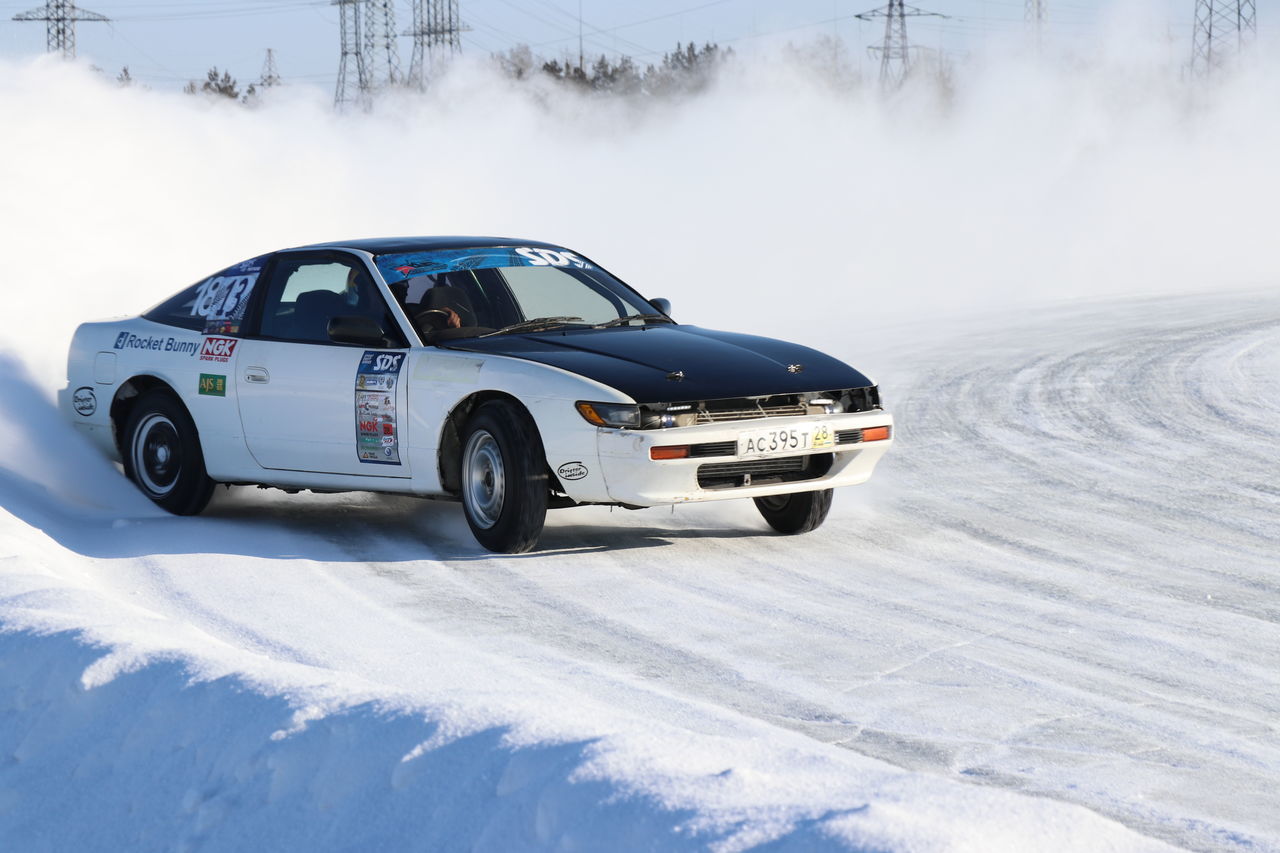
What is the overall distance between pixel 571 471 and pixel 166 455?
2665 millimetres

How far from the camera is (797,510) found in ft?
26.9

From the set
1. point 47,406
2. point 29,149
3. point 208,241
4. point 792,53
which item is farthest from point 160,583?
point 792,53

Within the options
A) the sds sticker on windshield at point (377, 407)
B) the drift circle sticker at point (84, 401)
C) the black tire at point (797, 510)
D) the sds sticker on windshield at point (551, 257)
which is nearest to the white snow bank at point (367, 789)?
the sds sticker on windshield at point (377, 407)

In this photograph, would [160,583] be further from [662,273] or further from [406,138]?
[406,138]

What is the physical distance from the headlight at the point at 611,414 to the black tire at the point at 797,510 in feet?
3.61

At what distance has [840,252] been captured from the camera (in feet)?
96.8

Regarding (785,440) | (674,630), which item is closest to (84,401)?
(785,440)

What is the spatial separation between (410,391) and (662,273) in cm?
1881

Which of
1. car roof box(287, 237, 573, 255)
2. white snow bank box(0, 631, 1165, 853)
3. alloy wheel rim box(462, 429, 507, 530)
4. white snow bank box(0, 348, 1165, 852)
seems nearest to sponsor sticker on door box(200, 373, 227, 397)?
car roof box(287, 237, 573, 255)

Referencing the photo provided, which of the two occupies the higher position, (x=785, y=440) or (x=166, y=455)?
(x=785, y=440)

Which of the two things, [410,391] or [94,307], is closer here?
[410,391]

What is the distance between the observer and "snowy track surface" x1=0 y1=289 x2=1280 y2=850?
3.76 metres

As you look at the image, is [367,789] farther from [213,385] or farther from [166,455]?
[166,455]

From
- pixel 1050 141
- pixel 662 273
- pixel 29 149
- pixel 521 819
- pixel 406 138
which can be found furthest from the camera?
pixel 1050 141
